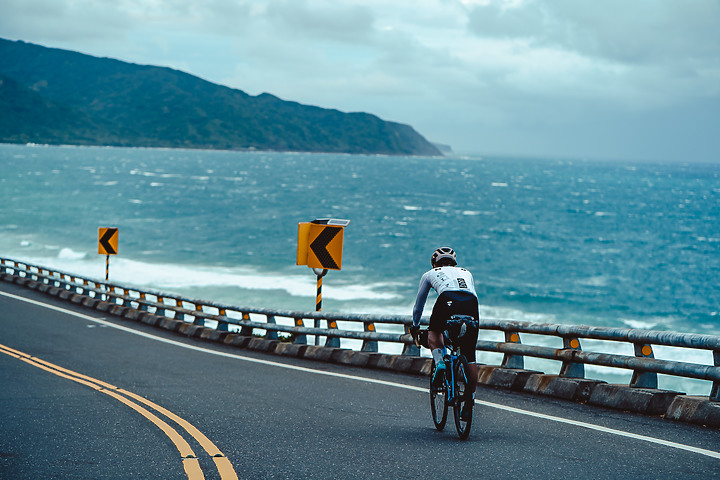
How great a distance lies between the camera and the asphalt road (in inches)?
253

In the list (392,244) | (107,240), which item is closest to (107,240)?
(107,240)

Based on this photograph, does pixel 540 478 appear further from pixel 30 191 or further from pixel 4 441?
pixel 30 191

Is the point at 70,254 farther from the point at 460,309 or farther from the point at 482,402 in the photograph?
the point at 460,309

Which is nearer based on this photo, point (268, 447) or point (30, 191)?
point (268, 447)

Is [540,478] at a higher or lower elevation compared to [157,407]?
higher

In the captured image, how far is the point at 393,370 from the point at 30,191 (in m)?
135

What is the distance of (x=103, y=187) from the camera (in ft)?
485

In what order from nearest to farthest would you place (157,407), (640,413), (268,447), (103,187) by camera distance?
(268,447) < (640,413) < (157,407) < (103,187)

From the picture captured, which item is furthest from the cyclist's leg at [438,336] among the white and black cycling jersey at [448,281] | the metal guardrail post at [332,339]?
the metal guardrail post at [332,339]

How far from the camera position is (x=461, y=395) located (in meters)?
7.29

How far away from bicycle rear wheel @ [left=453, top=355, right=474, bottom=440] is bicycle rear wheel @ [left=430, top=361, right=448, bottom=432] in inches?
6.3

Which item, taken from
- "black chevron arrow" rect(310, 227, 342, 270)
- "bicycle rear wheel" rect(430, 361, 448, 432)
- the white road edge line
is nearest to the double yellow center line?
"bicycle rear wheel" rect(430, 361, 448, 432)

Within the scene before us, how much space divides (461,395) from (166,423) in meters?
3.37

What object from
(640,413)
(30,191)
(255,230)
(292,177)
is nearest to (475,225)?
(255,230)
